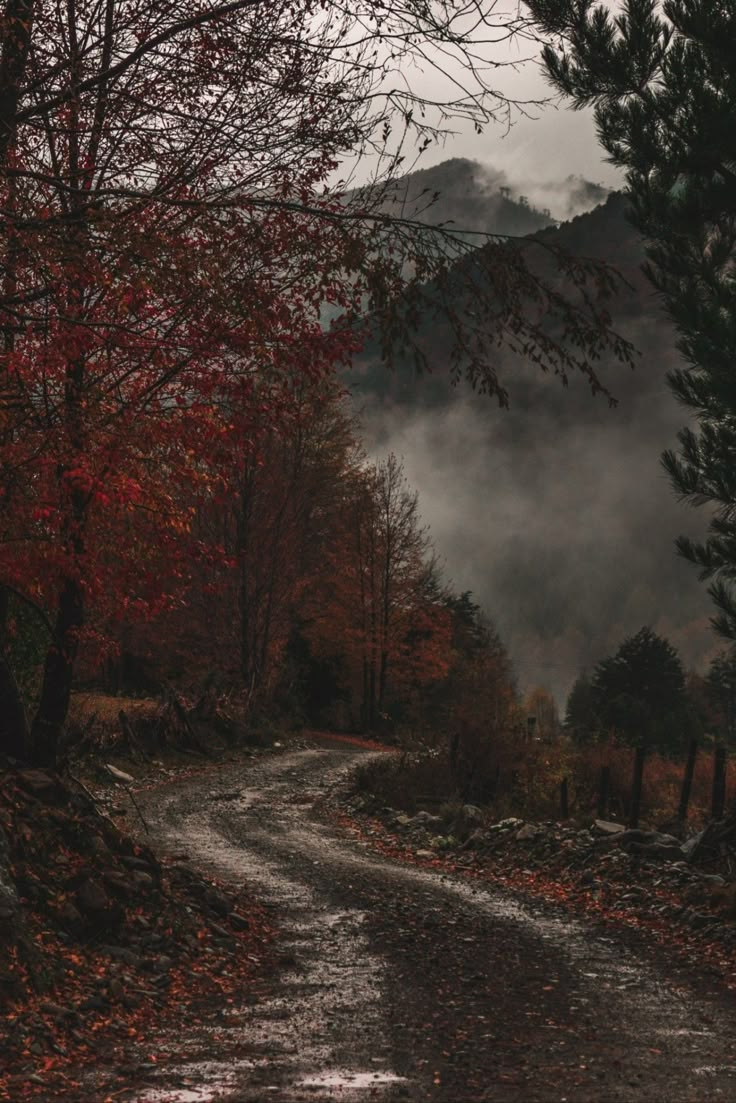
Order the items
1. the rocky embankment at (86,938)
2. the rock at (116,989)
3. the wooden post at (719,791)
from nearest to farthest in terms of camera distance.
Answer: the rocky embankment at (86,938) → the rock at (116,989) → the wooden post at (719,791)

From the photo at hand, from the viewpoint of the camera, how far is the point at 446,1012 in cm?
657

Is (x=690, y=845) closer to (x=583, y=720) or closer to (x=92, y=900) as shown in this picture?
(x=92, y=900)

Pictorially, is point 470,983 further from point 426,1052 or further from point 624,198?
point 624,198

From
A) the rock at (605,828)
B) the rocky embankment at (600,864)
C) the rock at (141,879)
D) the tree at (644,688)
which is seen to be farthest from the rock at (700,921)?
the tree at (644,688)

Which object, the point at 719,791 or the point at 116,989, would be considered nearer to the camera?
the point at 116,989

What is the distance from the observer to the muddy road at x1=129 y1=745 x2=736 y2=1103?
199 inches

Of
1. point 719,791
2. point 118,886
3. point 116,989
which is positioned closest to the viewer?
point 116,989

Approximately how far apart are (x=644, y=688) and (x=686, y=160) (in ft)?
132

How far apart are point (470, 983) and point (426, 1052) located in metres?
1.80

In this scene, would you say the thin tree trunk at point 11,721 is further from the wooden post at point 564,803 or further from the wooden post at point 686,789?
the wooden post at point 564,803

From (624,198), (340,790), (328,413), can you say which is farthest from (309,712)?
(624,198)

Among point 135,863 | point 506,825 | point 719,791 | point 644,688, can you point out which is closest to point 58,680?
point 135,863

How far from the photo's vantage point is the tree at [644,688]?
45500 millimetres

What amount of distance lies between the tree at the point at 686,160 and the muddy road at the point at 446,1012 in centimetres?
458
